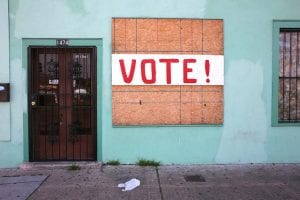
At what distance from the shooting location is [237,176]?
7.41m

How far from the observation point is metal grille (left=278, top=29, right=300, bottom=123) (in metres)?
8.37

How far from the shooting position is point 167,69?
26.5 feet

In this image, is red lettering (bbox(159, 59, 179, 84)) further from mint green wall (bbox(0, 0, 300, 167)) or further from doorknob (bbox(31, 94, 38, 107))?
doorknob (bbox(31, 94, 38, 107))

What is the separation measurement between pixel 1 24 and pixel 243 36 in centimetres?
461

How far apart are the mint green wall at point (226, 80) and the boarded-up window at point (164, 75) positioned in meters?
→ 0.14

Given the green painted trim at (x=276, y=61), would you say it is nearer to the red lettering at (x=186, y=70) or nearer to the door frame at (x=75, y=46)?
the red lettering at (x=186, y=70)

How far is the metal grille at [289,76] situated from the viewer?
837 centimetres

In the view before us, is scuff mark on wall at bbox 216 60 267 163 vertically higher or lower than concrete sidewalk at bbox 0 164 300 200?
higher

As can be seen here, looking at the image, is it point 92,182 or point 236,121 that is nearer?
point 92,182

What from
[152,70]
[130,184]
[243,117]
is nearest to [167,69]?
[152,70]

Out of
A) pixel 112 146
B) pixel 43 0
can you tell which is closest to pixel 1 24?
pixel 43 0

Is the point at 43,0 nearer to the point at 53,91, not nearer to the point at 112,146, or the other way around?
the point at 53,91

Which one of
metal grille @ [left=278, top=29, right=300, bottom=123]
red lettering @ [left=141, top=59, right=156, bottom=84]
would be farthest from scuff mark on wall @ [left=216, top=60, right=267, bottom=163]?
red lettering @ [left=141, top=59, right=156, bottom=84]

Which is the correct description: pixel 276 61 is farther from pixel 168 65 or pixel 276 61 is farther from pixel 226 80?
pixel 168 65
